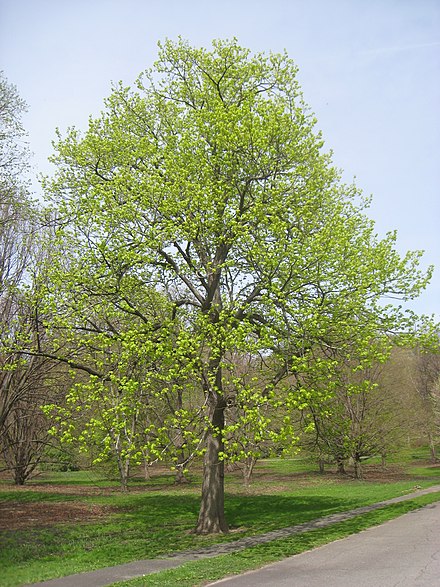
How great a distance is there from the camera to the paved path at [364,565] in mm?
8367

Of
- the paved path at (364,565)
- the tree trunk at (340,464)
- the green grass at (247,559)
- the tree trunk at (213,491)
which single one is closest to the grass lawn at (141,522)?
the green grass at (247,559)

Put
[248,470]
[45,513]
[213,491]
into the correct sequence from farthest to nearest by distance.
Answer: [248,470]
[45,513]
[213,491]

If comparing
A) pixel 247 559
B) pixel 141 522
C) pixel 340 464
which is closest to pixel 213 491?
pixel 247 559

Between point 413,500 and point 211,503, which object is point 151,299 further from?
point 413,500

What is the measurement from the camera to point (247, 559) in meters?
10.6

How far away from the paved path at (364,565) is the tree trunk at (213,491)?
3.28 m

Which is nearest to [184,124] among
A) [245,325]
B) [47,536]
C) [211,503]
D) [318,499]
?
[245,325]

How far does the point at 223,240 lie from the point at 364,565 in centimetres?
777

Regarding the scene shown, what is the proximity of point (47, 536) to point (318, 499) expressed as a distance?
12.4 meters

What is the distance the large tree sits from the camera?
12.4m

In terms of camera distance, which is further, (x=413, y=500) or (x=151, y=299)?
(x=413, y=500)

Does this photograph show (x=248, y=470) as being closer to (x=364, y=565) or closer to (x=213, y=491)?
(x=213, y=491)

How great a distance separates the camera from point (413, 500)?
797 inches

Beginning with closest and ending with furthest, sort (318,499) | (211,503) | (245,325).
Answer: (245,325) → (211,503) → (318,499)
